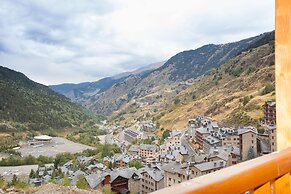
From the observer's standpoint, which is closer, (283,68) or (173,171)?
(283,68)

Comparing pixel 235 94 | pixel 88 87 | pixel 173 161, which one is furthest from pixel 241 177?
pixel 88 87

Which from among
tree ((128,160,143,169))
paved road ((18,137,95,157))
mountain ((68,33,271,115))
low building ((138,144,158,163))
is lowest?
paved road ((18,137,95,157))

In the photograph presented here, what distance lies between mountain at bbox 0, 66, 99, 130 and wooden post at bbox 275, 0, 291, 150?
4079 centimetres

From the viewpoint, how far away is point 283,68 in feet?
2.34

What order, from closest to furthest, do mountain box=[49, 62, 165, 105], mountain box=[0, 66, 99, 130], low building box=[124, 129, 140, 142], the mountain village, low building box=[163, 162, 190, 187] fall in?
1. low building box=[163, 162, 190, 187]
2. the mountain village
3. low building box=[124, 129, 140, 142]
4. mountain box=[0, 66, 99, 130]
5. mountain box=[49, 62, 165, 105]

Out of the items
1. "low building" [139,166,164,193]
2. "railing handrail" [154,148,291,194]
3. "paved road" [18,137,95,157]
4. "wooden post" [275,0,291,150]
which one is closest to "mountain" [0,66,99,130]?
"paved road" [18,137,95,157]

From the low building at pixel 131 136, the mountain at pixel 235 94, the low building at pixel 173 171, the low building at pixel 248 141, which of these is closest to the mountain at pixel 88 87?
the mountain at pixel 235 94

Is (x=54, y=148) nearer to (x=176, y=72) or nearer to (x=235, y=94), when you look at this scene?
(x=235, y=94)

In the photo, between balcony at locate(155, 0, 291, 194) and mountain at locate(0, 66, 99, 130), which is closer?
balcony at locate(155, 0, 291, 194)

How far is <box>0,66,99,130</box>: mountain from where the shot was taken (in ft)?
137

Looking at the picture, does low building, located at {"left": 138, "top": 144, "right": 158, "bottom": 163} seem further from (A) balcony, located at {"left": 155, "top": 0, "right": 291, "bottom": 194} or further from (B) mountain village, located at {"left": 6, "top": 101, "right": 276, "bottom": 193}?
(A) balcony, located at {"left": 155, "top": 0, "right": 291, "bottom": 194}

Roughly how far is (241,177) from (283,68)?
36 centimetres

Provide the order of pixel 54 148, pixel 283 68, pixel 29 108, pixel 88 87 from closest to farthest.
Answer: pixel 283 68, pixel 54 148, pixel 29 108, pixel 88 87

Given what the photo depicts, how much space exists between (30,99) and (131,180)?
35.9 meters
